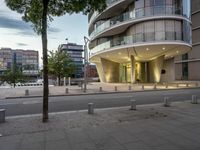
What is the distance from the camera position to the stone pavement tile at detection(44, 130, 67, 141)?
220 inches

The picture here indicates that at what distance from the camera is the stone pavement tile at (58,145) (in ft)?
15.9

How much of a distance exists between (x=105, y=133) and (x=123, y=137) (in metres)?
0.69

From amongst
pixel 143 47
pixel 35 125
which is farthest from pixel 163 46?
pixel 35 125

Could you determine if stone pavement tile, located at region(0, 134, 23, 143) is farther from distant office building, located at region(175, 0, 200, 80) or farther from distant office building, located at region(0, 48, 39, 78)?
distant office building, located at region(0, 48, 39, 78)

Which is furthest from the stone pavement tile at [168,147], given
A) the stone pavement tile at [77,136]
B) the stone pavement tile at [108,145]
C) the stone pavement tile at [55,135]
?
the stone pavement tile at [55,135]

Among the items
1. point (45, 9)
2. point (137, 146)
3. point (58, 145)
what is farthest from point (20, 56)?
point (137, 146)

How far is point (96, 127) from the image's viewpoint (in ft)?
22.2

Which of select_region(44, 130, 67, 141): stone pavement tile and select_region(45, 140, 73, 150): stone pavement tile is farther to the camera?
select_region(44, 130, 67, 141): stone pavement tile

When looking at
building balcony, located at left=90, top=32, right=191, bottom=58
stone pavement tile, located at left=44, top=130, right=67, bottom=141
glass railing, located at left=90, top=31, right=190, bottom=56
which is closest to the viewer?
stone pavement tile, located at left=44, top=130, right=67, bottom=141

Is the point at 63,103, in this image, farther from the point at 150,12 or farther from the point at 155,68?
the point at 155,68

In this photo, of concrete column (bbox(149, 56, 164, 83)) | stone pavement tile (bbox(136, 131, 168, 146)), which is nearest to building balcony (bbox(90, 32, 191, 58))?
concrete column (bbox(149, 56, 164, 83))

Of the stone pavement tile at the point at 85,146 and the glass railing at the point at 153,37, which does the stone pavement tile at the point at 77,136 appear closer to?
the stone pavement tile at the point at 85,146

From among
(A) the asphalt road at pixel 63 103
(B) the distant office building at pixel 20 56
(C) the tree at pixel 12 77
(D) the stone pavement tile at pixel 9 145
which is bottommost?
(D) the stone pavement tile at pixel 9 145

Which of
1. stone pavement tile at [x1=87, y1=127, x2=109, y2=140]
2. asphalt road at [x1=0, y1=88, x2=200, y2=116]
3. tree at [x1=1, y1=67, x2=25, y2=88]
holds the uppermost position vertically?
tree at [x1=1, y1=67, x2=25, y2=88]
